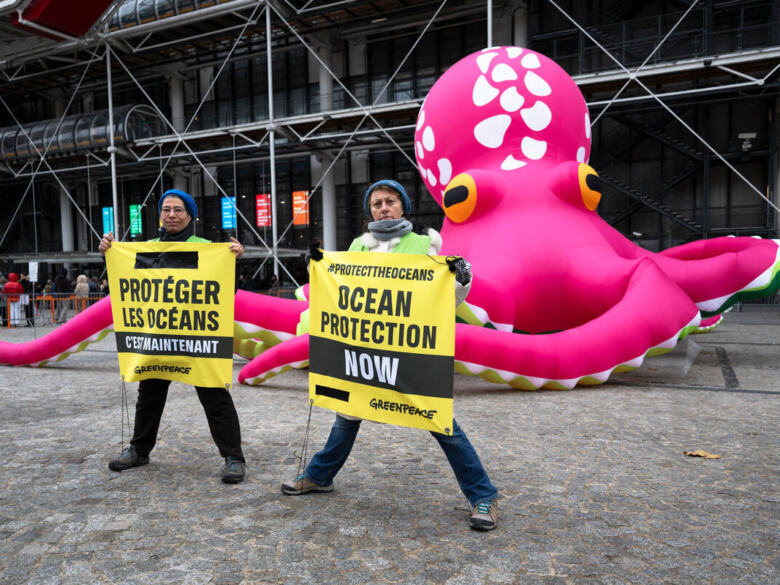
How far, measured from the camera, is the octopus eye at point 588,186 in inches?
286

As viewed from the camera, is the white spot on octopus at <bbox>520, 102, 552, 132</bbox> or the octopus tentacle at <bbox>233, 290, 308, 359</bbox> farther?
the white spot on octopus at <bbox>520, 102, 552, 132</bbox>

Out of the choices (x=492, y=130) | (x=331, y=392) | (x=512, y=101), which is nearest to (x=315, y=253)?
(x=331, y=392)

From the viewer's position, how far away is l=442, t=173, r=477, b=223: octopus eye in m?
7.29

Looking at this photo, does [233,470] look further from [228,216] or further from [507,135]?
[228,216]

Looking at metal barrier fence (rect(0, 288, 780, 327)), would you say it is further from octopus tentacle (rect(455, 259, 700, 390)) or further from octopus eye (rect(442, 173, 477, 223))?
octopus tentacle (rect(455, 259, 700, 390))

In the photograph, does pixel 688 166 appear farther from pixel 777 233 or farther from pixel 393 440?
pixel 393 440

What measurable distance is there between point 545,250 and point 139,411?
453cm

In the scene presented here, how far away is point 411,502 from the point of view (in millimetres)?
3350

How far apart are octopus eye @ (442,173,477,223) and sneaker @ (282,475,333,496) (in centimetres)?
458

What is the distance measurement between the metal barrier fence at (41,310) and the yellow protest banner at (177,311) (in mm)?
12537

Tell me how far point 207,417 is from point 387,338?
51.9 inches

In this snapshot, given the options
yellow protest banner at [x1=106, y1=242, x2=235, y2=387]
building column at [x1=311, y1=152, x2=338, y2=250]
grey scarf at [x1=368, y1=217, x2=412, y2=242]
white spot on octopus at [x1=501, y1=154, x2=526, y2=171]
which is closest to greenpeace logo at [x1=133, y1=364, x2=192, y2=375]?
yellow protest banner at [x1=106, y1=242, x2=235, y2=387]

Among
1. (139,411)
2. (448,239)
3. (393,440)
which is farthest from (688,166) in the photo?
(139,411)

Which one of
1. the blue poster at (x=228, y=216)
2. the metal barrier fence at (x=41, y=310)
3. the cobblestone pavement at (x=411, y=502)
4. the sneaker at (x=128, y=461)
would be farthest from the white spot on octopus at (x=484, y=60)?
the blue poster at (x=228, y=216)
